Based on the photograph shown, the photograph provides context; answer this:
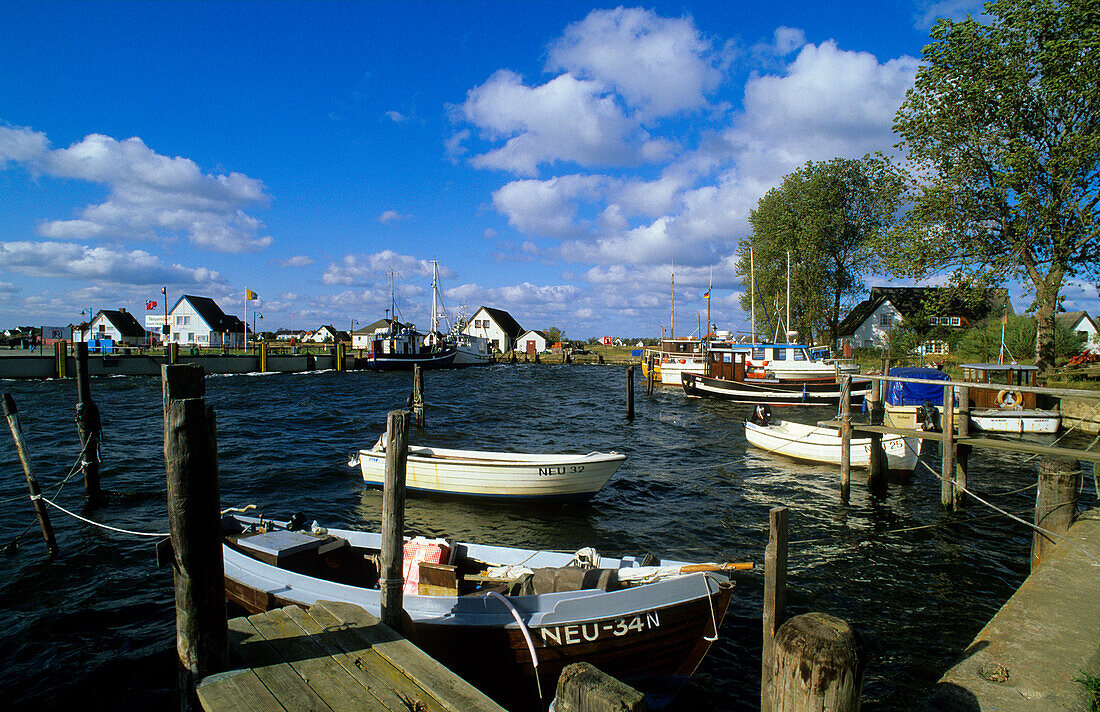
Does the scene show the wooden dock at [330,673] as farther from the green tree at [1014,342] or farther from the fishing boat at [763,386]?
the green tree at [1014,342]

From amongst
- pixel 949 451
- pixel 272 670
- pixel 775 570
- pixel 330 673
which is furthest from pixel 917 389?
pixel 272 670

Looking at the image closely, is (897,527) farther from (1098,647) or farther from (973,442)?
(1098,647)

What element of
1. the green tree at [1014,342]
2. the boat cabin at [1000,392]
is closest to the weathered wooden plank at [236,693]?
the boat cabin at [1000,392]

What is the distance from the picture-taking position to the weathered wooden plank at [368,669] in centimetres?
383

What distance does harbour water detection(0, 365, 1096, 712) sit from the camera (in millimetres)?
6699

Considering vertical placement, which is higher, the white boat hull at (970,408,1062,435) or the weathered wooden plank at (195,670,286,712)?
the weathered wooden plank at (195,670,286,712)

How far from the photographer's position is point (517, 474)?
12188mm

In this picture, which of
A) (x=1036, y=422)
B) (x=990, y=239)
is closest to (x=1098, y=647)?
(x=1036, y=422)

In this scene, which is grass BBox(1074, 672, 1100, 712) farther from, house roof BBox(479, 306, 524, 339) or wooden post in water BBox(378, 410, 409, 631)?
house roof BBox(479, 306, 524, 339)

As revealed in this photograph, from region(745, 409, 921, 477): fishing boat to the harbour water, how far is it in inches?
19.1

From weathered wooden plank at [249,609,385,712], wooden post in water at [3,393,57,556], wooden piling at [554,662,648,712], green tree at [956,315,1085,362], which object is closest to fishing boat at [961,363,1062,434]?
green tree at [956,315,1085,362]

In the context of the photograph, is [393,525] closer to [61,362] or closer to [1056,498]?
[1056,498]

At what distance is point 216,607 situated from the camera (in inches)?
165

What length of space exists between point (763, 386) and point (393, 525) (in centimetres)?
3034
